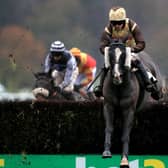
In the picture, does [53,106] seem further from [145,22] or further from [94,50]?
[145,22]

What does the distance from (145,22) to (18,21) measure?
3.95 meters

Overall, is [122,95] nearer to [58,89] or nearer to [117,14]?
[117,14]

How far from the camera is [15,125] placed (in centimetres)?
1070

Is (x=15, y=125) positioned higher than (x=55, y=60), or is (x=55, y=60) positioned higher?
(x=55, y=60)

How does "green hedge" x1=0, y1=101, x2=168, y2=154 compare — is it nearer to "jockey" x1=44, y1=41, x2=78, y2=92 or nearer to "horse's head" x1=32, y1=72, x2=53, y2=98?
"horse's head" x1=32, y1=72, x2=53, y2=98

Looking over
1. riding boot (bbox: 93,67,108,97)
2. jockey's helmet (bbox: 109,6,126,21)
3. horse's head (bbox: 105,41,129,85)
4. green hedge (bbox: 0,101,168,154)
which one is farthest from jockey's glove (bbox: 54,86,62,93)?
horse's head (bbox: 105,41,129,85)

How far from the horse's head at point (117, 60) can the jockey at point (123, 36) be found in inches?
15.3

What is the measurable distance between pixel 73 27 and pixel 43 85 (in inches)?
668

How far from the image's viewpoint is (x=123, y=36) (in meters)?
9.92

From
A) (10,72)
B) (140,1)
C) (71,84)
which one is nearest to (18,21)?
(140,1)

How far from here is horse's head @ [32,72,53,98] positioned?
1203 centimetres

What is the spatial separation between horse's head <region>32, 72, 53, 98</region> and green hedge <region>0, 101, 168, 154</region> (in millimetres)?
1372

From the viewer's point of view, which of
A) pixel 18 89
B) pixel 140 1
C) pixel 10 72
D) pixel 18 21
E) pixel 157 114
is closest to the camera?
pixel 157 114

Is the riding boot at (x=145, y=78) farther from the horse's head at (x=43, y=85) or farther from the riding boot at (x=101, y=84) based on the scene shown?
the horse's head at (x=43, y=85)
